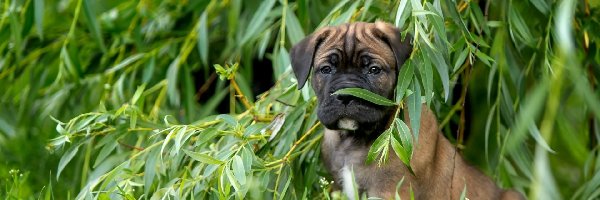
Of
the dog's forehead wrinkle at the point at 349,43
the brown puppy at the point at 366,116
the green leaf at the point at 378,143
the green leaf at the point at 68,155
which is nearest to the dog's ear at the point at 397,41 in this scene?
the brown puppy at the point at 366,116

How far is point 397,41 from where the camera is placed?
200 inches

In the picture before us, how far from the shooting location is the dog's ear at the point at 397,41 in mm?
5059

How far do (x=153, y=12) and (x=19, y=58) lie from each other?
2.96 feet

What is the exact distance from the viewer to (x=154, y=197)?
5.43m

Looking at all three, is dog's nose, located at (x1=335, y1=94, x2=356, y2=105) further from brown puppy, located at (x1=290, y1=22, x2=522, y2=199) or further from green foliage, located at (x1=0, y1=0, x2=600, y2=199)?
green foliage, located at (x1=0, y1=0, x2=600, y2=199)

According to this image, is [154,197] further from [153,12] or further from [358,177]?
[153,12]

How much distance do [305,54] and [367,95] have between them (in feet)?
1.74

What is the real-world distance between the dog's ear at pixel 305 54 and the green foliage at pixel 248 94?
0.31m

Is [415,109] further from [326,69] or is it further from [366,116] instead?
[326,69]

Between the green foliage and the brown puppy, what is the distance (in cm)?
12

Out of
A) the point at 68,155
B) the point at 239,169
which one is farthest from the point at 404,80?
the point at 68,155

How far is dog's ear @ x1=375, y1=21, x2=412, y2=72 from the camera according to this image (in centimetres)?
506

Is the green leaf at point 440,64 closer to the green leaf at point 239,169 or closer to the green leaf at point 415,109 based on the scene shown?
the green leaf at point 415,109

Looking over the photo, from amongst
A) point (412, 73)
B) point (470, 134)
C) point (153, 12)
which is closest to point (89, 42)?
point (153, 12)
